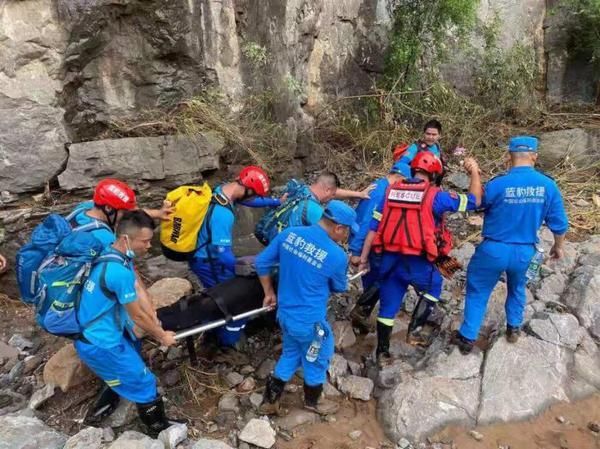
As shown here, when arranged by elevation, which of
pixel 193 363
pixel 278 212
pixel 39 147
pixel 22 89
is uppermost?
pixel 22 89

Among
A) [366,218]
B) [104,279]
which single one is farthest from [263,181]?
[104,279]

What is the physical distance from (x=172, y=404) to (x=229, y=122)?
4.16 m

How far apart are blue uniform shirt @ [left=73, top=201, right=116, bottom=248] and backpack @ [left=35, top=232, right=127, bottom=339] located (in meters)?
0.16

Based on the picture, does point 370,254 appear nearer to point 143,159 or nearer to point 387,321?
point 387,321

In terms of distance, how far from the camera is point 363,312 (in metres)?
5.22

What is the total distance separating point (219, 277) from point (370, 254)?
149cm

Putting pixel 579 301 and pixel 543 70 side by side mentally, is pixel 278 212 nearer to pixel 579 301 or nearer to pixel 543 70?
pixel 579 301

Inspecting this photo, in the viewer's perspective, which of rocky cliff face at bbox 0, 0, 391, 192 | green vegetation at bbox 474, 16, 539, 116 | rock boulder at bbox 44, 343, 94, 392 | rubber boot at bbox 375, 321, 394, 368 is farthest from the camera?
green vegetation at bbox 474, 16, 539, 116

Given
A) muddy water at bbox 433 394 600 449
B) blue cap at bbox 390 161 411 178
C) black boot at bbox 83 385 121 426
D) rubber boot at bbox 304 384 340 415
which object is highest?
blue cap at bbox 390 161 411 178

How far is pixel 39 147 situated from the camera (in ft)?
18.6

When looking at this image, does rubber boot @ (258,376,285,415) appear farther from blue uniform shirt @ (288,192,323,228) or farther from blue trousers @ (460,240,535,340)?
blue trousers @ (460,240,535,340)

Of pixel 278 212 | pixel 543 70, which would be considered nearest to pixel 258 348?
pixel 278 212

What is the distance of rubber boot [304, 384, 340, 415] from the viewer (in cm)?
399

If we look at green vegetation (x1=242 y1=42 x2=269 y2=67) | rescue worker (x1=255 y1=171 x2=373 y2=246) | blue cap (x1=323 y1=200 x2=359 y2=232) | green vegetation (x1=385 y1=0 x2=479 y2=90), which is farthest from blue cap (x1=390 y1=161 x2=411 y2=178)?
green vegetation (x1=385 y1=0 x2=479 y2=90)
